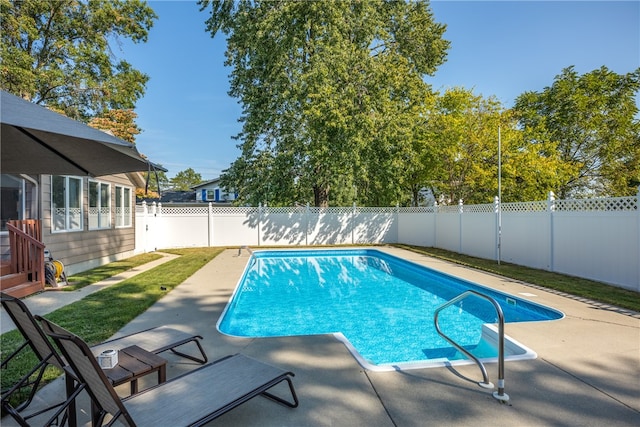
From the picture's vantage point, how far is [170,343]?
127 inches

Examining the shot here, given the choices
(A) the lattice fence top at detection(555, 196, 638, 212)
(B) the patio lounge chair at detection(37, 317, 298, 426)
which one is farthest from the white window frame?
(A) the lattice fence top at detection(555, 196, 638, 212)

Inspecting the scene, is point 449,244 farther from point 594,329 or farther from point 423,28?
point 423,28

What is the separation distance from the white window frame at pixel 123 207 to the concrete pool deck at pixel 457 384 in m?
7.74

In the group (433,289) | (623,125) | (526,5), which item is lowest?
(433,289)

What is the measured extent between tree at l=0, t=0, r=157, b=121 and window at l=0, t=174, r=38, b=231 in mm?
9052

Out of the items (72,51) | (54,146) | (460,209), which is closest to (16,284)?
(54,146)

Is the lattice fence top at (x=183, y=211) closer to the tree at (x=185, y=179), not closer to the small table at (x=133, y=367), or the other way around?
the small table at (x=133, y=367)

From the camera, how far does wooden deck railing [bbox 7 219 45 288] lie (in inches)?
251

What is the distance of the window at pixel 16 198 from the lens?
6910 millimetres

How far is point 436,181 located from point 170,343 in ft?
51.2

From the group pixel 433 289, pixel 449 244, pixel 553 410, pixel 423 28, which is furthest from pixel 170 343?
pixel 423 28

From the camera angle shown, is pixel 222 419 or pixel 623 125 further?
pixel 623 125

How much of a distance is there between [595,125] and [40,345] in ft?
74.8

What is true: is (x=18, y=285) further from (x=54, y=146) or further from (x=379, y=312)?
(x=379, y=312)
